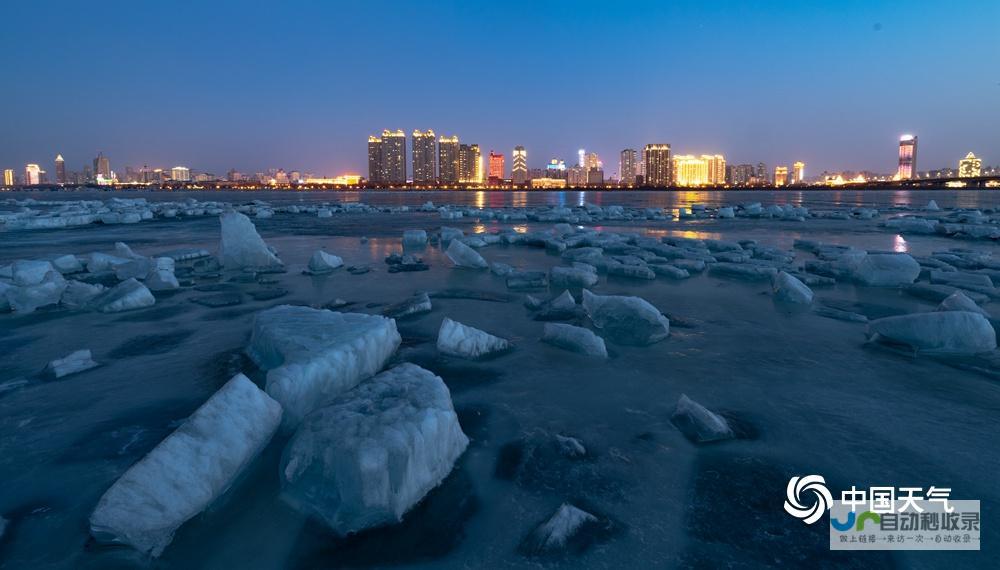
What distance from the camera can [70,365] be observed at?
445cm

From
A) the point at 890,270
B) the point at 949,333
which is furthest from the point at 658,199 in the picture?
the point at 949,333

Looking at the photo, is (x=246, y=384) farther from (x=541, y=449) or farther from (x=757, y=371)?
(x=757, y=371)

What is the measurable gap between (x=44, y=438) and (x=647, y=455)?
408cm

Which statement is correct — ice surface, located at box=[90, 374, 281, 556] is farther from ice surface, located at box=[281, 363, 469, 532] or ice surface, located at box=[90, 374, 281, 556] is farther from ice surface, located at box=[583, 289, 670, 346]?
ice surface, located at box=[583, 289, 670, 346]

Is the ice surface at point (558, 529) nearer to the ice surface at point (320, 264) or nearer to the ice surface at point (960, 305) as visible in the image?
the ice surface at point (960, 305)

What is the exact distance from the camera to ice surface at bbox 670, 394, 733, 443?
327 centimetres

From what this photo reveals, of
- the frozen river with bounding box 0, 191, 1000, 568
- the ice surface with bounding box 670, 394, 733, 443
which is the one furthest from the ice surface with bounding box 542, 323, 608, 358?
the ice surface with bounding box 670, 394, 733, 443

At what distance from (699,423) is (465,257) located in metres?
7.32

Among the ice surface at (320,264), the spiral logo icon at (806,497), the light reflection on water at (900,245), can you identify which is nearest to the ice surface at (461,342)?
the spiral logo icon at (806,497)

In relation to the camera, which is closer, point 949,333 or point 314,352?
point 314,352

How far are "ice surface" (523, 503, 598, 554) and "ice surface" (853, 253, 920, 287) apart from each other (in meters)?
8.30

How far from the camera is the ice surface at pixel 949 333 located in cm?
480

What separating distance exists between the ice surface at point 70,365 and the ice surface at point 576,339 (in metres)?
4.47

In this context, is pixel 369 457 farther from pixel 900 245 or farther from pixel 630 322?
pixel 900 245
